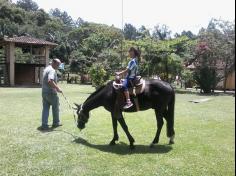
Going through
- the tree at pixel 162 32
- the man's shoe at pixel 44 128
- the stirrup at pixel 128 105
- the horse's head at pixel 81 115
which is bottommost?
the man's shoe at pixel 44 128

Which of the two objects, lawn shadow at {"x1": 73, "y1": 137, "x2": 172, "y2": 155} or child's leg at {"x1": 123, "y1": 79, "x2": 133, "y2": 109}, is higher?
child's leg at {"x1": 123, "y1": 79, "x2": 133, "y2": 109}

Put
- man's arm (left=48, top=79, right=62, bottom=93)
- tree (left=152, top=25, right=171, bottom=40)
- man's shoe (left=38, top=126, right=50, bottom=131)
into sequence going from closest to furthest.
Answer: man's arm (left=48, top=79, right=62, bottom=93) → man's shoe (left=38, top=126, right=50, bottom=131) → tree (left=152, top=25, right=171, bottom=40)

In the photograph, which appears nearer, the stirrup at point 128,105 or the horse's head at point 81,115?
the stirrup at point 128,105

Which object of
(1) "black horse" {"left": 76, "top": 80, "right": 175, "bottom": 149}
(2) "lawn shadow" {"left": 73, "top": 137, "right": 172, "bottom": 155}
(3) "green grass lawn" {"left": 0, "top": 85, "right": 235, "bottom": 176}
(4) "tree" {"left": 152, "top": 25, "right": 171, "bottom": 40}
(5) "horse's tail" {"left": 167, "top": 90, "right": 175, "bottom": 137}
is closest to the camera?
(3) "green grass lawn" {"left": 0, "top": 85, "right": 235, "bottom": 176}

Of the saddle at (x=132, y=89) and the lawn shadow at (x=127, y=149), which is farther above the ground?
the saddle at (x=132, y=89)

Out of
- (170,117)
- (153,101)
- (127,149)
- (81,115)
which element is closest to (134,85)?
(153,101)

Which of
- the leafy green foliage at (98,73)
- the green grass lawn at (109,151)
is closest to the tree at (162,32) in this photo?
the leafy green foliage at (98,73)

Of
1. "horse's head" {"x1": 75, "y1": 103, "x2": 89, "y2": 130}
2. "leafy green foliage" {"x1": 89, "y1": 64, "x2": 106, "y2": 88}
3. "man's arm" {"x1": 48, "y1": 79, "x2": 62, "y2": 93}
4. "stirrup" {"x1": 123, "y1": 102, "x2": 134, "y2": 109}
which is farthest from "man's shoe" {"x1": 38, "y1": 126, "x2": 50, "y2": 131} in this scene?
"leafy green foliage" {"x1": 89, "y1": 64, "x2": 106, "y2": 88}

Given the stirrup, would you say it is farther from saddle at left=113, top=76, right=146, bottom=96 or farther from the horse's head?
the horse's head

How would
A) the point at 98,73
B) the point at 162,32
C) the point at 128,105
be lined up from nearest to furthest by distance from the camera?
the point at 128,105 → the point at 98,73 → the point at 162,32

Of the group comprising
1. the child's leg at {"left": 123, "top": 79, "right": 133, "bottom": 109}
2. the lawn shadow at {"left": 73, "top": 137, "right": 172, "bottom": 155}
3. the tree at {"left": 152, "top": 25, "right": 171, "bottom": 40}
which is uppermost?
the tree at {"left": 152, "top": 25, "right": 171, "bottom": 40}

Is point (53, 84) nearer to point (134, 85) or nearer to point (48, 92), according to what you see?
point (48, 92)

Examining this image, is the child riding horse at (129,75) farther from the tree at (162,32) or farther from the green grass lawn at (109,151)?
the tree at (162,32)

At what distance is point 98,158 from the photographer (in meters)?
6.97
